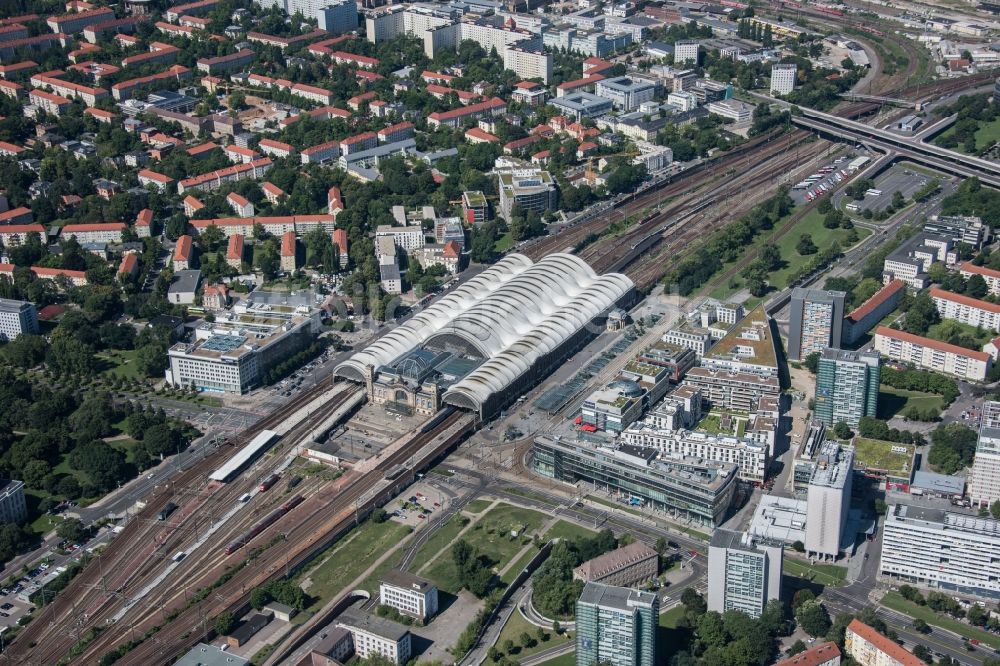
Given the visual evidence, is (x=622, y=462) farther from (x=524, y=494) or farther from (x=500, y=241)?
→ (x=500, y=241)

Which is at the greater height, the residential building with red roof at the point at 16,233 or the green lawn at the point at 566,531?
the residential building with red roof at the point at 16,233

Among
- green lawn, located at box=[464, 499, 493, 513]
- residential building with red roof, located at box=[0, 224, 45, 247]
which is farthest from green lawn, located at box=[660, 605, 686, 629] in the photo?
residential building with red roof, located at box=[0, 224, 45, 247]

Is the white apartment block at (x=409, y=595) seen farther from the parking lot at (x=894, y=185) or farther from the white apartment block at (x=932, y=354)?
the parking lot at (x=894, y=185)

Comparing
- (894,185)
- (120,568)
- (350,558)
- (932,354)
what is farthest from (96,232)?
(894,185)

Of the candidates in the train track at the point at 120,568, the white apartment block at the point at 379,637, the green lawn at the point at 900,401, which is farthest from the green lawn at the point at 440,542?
the green lawn at the point at 900,401

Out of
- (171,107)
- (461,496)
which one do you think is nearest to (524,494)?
(461,496)

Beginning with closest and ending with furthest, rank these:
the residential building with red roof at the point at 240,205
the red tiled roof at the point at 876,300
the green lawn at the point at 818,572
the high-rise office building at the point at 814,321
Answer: the green lawn at the point at 818,572 < the high-rise office building at the point at 814,321 < the red tiled roof at the point at 876,300 < the residential building with red roof at the point at 240,205
